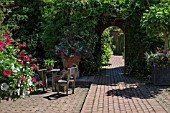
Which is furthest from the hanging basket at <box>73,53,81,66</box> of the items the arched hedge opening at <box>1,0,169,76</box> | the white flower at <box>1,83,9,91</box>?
the white flower at <box>1,83,9,91</box>

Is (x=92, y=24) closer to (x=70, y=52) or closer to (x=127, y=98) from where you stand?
(x=70, y=52)

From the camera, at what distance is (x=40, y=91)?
760cm

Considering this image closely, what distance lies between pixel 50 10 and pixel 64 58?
7.69 feet

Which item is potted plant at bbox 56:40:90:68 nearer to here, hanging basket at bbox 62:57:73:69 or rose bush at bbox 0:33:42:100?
hanging basket at bbox 62:57:73:69

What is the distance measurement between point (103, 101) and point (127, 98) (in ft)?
2.17

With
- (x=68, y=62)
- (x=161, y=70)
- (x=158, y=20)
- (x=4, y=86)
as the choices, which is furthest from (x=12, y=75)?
(x=68, y=62)

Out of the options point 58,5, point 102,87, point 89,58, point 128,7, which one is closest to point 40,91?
point 102,87

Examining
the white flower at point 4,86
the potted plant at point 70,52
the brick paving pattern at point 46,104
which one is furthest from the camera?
the potted plant at point 70,52

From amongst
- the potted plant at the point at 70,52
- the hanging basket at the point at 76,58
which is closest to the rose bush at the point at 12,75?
the potted plant at the point at 70,52

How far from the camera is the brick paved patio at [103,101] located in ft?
17.4

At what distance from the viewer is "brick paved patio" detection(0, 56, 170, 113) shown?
530 cm

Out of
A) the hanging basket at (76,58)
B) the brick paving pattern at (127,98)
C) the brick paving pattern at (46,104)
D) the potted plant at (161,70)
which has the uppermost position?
the hanging basket at (76,58)

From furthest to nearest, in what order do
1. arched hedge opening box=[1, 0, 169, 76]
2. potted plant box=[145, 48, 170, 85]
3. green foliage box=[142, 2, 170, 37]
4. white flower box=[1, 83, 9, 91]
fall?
arched hedge opening box=[1, 0, 169, 76]
potted plant box=[145, 48, 170, 85]
green foliage box=[142, 2, 170, 37]
white flower box=[1, 83, 9, 91]

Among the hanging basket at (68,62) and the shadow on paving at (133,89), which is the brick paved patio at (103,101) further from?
the hanging basket at (68,62)
